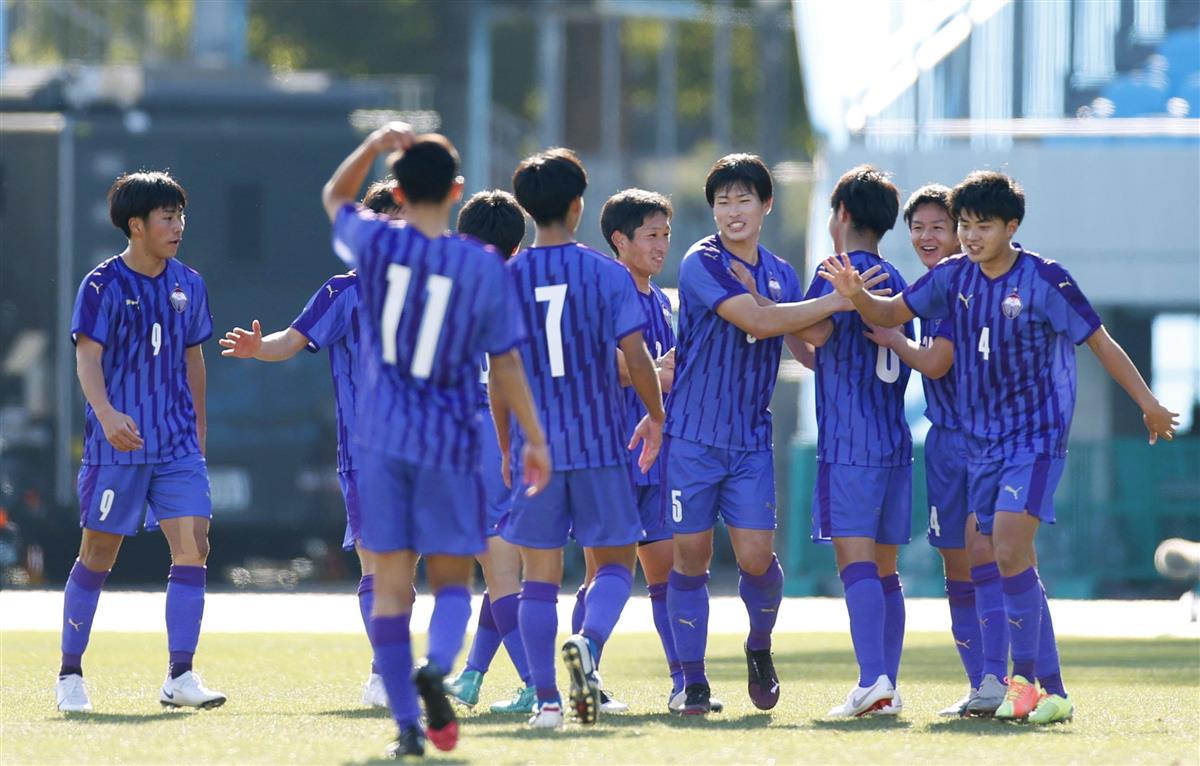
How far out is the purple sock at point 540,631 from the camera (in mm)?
7078

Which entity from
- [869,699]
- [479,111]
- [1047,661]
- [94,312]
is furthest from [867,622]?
[479,111]

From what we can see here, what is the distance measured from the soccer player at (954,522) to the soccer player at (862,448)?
0.43 ft

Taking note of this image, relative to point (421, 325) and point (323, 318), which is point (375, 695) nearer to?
point (323, 318)

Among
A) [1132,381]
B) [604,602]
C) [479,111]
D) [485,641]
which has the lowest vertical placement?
[485,641]

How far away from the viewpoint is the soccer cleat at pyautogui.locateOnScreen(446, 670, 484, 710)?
27.1ft

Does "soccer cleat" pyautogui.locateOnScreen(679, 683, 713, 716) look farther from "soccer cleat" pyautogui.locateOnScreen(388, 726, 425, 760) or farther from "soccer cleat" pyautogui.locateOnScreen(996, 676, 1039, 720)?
"soccer cleat" pyautogui.locateOnScreen(388, 726, 425, 760)

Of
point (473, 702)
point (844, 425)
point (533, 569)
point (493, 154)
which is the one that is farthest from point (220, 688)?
point (493, 154)

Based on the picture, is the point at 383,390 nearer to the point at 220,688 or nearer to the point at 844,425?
the point at 844,425

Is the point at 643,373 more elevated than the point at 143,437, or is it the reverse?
the point at 643,373

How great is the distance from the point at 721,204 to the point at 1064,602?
12.1m

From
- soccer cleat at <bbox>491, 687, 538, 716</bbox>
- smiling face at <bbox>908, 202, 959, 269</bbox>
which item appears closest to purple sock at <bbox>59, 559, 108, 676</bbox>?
soccer cleat at <bbox>491, 687, 538, 716</bbox>

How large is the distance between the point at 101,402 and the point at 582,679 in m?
2.35

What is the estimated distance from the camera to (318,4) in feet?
142

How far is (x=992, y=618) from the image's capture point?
7.92 meters
